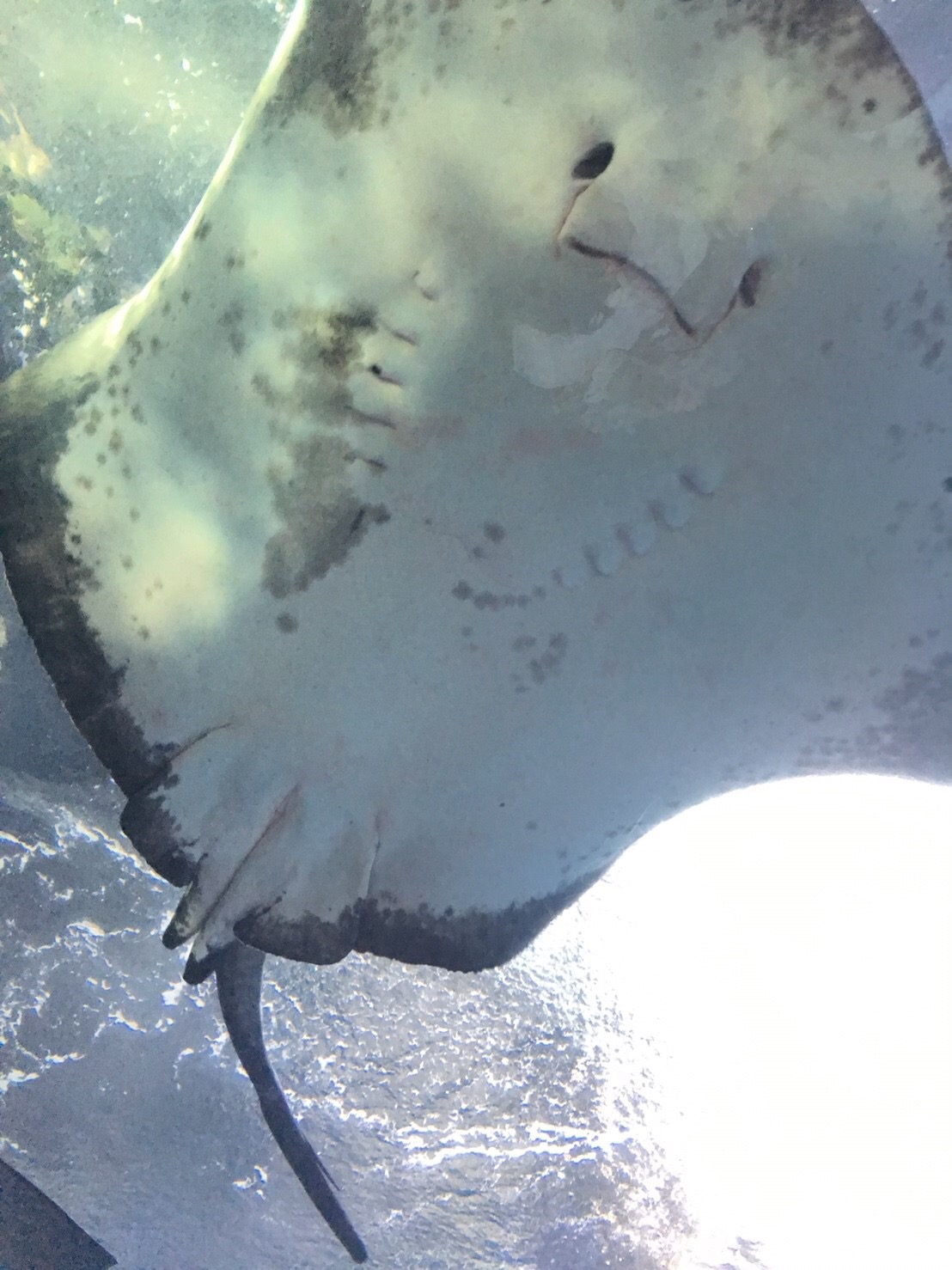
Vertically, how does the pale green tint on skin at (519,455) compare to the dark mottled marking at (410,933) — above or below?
above

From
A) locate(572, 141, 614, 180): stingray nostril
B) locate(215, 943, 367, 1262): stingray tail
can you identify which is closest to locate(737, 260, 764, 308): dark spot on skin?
locate(572, 141, 614, 180): stingray nostril

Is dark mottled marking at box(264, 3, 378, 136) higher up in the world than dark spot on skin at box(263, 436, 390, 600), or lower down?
higher up

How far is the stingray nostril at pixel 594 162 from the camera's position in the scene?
87 centimetres

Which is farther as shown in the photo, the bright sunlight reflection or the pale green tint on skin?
the bright sunlight reflection

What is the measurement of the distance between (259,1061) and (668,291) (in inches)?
57.7

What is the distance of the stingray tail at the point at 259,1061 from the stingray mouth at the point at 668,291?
3.57ft

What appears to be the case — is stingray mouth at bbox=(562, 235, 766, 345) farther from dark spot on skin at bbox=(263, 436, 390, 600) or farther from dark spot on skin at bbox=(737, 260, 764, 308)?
dark spot on skin at bbox=(263, 436, 390, 600)

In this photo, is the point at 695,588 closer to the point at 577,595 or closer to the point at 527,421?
the point at 577,595

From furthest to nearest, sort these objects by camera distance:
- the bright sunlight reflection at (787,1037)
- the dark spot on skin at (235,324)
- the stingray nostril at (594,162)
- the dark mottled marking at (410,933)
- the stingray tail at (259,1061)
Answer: the bright sunlight reflection at (787,1037) → the stingray tail at (259,1061) → the dark mottled marking at (410,933) → the dark spot on skin at (235,324) → the stingray nostril at (594,162)

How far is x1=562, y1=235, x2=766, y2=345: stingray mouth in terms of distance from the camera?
3.01 feet

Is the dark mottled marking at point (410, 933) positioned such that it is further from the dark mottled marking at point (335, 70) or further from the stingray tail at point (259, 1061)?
the dark mottled marking at point (335, 70)

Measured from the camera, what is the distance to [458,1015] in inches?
118

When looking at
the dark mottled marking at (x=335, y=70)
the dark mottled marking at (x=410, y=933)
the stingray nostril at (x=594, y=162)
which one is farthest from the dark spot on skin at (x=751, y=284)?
the dark mottled marking at (x=410, y=933)

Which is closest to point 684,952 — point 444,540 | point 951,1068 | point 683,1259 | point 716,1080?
point 716,1080
